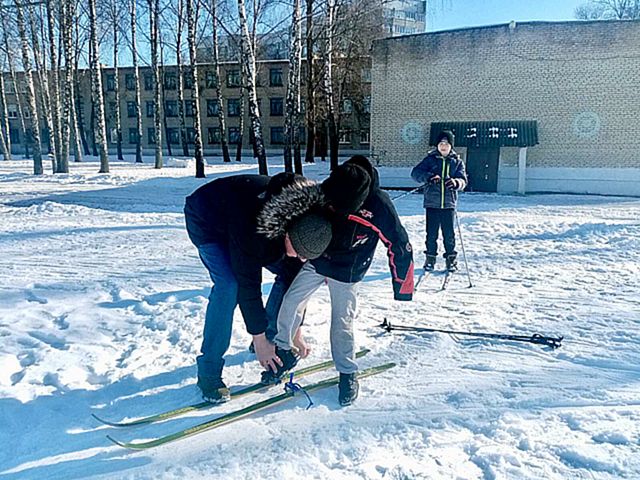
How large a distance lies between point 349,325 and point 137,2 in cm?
2448

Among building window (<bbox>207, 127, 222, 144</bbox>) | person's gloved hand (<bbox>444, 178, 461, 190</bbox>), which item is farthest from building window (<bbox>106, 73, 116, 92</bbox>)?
person's gloved hand (<bbox>444, 178, 461, 190</bbox>)

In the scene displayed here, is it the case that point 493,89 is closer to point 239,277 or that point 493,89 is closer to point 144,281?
point 144,281

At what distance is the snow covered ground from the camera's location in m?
2.50

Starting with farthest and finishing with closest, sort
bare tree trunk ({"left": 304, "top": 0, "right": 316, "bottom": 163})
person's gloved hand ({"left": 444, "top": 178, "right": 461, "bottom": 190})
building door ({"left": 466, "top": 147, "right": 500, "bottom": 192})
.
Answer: bare tree trunk ({"left": 304, "top": 0, "right": 316, "bottom": 163}), building door ({"left": 466, "top": 147, "right": 500, "bottom": 192}), person's gloved hand ({"left": 444, "top": 178, "right": 461, "bottom": 190})

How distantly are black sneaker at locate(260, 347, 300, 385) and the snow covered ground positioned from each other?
0.17m

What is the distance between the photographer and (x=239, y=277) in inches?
104

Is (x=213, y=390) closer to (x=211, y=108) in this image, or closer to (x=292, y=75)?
(x=292, y=75)

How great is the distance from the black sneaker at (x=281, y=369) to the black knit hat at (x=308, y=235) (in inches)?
39.6

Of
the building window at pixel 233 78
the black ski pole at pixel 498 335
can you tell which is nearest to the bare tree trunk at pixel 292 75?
the black ski pole at pixel 498 335

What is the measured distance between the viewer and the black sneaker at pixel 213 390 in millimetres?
3051

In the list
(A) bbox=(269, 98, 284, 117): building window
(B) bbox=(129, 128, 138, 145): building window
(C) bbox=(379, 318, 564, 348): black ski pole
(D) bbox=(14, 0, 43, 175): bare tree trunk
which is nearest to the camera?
(C) bbox=(379, 318, 564, 348): black ski pole

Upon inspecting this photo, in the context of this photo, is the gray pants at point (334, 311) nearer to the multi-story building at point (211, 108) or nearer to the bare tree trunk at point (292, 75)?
the bare tree trunk at point (292, 75)

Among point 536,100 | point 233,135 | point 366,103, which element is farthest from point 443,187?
point 233,135

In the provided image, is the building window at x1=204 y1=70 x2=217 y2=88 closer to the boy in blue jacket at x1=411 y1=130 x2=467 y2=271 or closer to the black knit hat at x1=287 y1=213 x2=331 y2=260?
the boy in blue jacket at x1=411 y1=130 x2=467 y2=271
